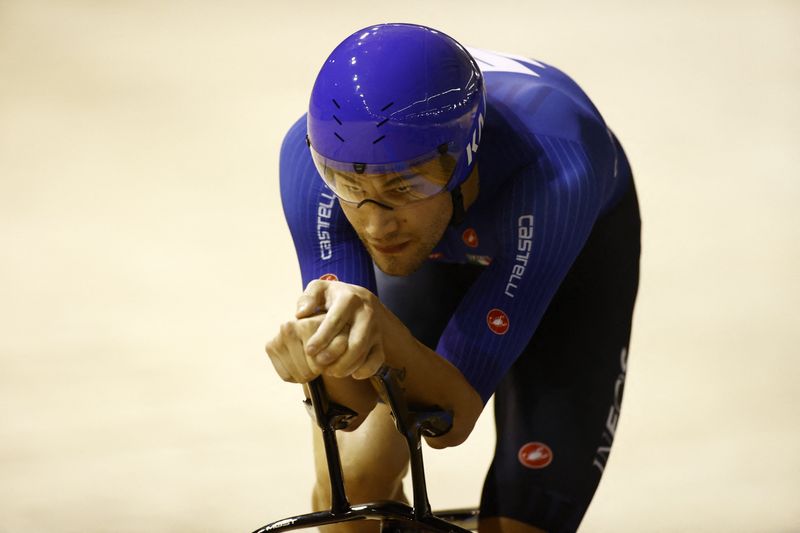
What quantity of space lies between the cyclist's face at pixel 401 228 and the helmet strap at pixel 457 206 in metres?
0.01

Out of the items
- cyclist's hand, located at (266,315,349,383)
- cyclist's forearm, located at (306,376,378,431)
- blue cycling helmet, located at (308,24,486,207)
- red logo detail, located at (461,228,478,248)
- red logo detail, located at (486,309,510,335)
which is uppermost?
blue cycling helmet, located at (308,24,486,207)

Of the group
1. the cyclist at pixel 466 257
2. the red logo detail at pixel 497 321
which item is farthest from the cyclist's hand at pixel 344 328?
the red logo detail at pixel 497 321

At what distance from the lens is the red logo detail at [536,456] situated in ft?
9.98

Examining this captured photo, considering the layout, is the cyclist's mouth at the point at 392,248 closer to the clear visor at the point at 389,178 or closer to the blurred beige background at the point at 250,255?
the clear visor at the point at 389,178

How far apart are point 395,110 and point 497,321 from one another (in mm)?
513

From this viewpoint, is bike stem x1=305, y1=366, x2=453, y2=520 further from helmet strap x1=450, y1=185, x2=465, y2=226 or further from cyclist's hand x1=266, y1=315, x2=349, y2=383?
helmet strap x1=450, y1=185, x2=465, y2=226

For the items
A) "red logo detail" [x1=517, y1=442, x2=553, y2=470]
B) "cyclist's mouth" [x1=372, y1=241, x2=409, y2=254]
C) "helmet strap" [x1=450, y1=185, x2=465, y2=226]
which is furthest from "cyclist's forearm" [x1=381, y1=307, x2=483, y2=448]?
"red logo detail" [x1=517, y1=442, x2=553, y2=470]

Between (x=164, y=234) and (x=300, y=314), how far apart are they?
4149 millimetres

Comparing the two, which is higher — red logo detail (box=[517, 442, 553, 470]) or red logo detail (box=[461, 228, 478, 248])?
red logo detail (box=[461, 228, 478, 248])

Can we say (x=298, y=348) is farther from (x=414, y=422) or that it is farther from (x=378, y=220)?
(x=378, y=220)

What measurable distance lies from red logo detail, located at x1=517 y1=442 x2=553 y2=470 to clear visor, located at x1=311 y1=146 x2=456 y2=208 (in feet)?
2.56

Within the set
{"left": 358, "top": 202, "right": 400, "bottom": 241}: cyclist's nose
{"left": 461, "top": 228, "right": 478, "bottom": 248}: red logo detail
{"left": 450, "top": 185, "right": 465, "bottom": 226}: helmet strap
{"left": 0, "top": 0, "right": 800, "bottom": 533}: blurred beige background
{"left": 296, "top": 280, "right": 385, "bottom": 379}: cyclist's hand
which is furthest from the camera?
{"left": 0, "top": 0, "right": 800, "bottom": 533}: blurred beige background

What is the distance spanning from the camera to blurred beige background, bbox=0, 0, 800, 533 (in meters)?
4.46

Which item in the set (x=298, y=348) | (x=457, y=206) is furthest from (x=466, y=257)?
(x=298, y=348)
